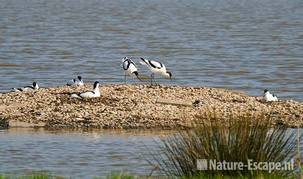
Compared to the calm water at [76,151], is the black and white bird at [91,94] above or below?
above

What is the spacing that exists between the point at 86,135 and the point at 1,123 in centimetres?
154

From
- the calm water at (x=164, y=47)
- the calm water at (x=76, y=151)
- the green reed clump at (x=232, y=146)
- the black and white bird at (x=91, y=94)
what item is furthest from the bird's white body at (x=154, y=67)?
the green reed clump at (x=232, y=146)

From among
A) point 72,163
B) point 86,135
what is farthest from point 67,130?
point 72,163

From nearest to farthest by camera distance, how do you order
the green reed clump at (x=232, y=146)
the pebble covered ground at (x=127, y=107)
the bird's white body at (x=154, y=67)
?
the green reed clump at (x=232, y=146) → the pebble covered ground at (x=127, y=107) → the bird's white body at (x=154, y=67)

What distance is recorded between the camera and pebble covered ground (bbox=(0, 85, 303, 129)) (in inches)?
695

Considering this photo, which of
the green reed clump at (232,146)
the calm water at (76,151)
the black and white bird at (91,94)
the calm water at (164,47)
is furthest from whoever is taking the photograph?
the calm water at (164,47)

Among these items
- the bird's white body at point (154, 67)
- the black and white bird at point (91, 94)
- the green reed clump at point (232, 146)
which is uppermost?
the bird's white body at point (154, 67)

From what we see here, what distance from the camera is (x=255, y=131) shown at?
1091 cm

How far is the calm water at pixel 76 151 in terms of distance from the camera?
14.4 m

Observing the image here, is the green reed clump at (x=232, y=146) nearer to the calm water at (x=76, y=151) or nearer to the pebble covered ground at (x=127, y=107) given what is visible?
the calm water at (x=76, y=151)

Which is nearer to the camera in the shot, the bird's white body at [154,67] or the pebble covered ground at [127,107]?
the pebble covered ground at [127,107]

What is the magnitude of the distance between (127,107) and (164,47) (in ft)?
64.4

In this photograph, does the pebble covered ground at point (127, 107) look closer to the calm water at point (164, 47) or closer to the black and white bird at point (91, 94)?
the black and white bird at point (91, 94)

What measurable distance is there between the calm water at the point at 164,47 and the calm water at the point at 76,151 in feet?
21.5
